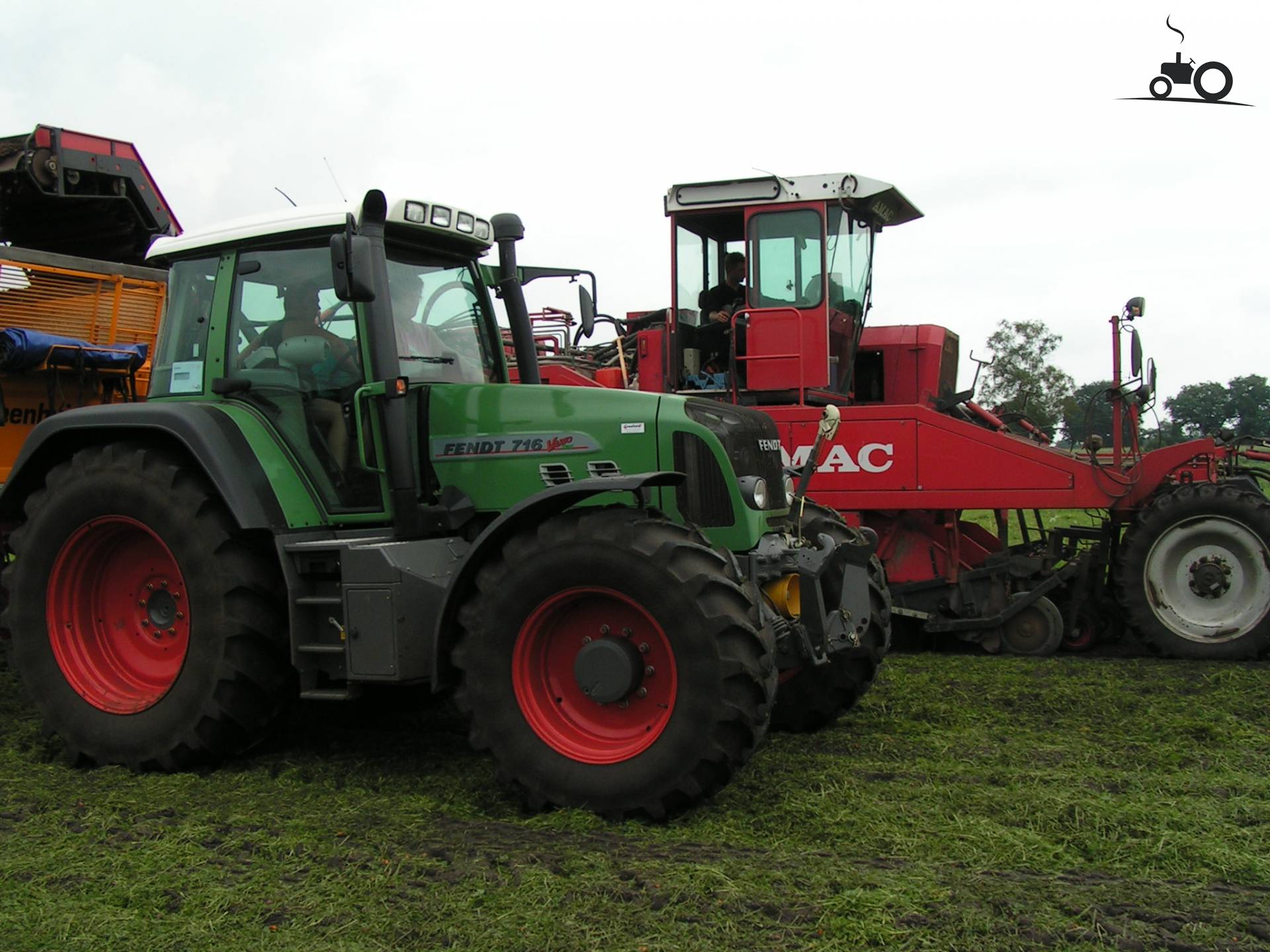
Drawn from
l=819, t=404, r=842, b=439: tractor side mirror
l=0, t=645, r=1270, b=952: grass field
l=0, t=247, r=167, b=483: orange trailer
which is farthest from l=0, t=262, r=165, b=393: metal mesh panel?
l=819, t=404, r=842, b=439: tractor side mirror

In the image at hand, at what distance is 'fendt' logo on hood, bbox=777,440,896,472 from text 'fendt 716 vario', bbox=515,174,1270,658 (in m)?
0.01

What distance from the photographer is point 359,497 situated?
589cm

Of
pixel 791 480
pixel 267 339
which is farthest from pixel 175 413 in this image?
pixel 791 480

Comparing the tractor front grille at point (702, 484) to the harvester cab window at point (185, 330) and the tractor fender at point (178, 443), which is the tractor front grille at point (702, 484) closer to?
the tractor fender at point (178, 443)

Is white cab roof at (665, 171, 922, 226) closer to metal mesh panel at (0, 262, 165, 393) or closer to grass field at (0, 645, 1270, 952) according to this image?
metal mesh panel at (0, 262, 165, 393)

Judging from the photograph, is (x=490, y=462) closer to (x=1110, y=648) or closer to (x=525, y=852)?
(x=525, y=852)

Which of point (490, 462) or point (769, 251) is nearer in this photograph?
point (490, 462)

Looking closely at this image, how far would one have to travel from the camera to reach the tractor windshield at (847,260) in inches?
391

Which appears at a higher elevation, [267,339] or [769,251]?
[769,251]

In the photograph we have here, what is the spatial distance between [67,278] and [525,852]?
16.6ft

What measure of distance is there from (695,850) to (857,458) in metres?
5.47

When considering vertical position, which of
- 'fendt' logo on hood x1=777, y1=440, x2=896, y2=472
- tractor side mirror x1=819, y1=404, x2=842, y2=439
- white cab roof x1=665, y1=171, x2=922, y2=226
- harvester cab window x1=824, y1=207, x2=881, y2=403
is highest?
white cab roof x1=665, y1=171, x2=922, y2=226

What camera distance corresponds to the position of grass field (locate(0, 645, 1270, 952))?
3.77 m

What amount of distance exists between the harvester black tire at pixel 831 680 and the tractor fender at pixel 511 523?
158 cm
